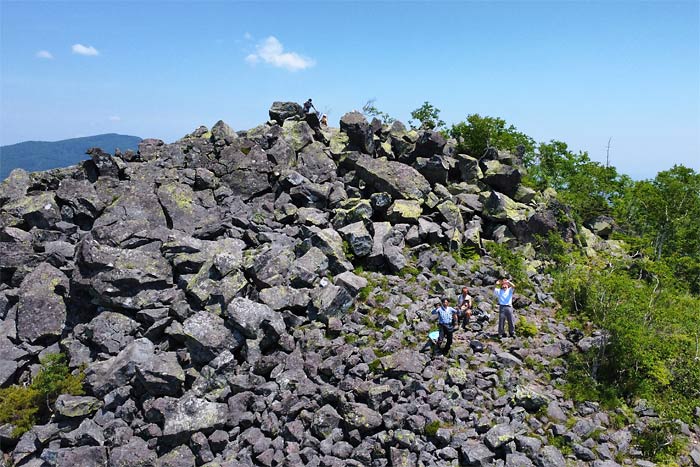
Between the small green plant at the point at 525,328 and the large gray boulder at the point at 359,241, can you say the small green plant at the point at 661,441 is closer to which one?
the small green plant at the point at 525,328

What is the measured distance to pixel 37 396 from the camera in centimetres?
1895

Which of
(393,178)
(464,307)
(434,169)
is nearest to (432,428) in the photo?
(464,307)

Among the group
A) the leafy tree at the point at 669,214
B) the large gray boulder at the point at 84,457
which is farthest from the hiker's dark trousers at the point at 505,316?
the leafy tree at the point at 669,214

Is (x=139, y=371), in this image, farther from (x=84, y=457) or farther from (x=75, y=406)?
(x=84, y=457)

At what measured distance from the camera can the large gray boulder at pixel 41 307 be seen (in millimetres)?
21922

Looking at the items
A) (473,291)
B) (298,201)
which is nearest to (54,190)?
(298,201)

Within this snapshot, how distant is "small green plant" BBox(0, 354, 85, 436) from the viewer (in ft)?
60.2

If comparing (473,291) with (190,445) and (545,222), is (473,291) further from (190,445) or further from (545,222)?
(190,445)

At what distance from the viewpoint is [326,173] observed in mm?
33781

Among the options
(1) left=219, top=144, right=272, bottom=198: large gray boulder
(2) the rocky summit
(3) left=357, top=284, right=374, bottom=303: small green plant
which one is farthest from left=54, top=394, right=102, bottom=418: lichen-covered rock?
(1) left=219, top=144, right=272, bottom=198: large gray boulder

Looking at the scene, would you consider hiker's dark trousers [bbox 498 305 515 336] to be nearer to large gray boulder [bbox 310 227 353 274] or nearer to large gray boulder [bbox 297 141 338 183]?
large gray boulder [bbox 310 227 353 274]

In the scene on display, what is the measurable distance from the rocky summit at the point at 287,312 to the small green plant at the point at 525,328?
0.18 m

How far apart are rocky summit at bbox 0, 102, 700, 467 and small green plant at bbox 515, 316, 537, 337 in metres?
0.18

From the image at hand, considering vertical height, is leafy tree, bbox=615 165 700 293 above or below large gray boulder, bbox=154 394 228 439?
above
